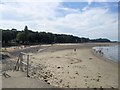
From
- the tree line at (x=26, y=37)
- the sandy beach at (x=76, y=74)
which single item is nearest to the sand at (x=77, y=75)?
the sandy beach at (x=76, y=74)

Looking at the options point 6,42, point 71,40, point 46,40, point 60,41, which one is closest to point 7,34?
point 6,42

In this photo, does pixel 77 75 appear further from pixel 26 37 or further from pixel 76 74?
pixel 26 37

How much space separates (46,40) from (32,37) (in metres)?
21.0

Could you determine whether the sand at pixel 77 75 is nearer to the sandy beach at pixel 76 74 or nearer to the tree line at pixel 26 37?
the sandy beach at pixel 76 74

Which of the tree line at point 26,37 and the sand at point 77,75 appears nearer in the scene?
the sand at point 77,75

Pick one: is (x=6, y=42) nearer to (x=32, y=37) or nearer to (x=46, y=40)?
(x=32, y=37)

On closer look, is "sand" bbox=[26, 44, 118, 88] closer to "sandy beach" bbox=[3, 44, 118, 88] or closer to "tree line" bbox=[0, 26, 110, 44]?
"sandy beach" bbox=[3, 44, 118, 88]

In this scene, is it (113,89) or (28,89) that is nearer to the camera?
(28,89)

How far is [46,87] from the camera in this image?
29.6 ft

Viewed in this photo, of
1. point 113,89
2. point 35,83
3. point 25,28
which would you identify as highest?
point 25,28

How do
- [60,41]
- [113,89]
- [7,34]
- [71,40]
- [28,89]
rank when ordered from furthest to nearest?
[71,40]
[60,41]
[7,34]
[113,89]
[28,89]

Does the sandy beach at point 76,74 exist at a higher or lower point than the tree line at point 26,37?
lower

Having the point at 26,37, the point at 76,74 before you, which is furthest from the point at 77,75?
the point at 26,37

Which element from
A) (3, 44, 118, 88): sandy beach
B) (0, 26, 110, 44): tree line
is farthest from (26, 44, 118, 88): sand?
(0, 26, 110, 44): tree line
